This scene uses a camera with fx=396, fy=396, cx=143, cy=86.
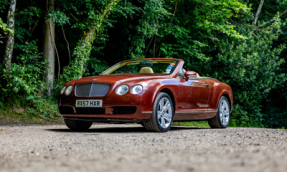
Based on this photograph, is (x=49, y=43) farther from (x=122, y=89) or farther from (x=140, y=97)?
(x=140, y=97)

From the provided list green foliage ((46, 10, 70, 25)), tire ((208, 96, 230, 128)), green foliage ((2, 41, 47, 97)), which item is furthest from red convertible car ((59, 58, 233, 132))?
→ green foliage ((46, 10, 70, 25))

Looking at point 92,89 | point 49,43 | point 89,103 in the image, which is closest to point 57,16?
point 49,43

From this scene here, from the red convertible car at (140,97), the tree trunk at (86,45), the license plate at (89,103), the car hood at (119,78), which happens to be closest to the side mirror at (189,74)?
the red convertible car at (140,97)

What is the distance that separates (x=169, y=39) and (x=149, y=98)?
38.5ft

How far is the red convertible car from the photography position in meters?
7.10

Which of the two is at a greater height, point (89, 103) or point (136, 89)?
point (136, 89)

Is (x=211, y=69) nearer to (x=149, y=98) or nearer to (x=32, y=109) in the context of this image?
(x=32, y=109)

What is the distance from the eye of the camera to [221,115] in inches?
373

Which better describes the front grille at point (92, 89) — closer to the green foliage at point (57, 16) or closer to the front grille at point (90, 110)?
the front grille at point (90, 110)

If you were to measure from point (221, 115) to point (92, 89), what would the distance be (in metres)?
3.58

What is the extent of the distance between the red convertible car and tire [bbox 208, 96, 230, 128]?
59cm

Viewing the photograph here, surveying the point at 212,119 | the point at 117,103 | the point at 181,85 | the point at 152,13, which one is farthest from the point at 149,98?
the point at 152,13

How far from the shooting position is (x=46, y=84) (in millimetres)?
13867

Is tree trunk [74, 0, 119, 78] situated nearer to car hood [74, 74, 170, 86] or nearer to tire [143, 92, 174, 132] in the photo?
car hood [74, 74, 170, 86]
